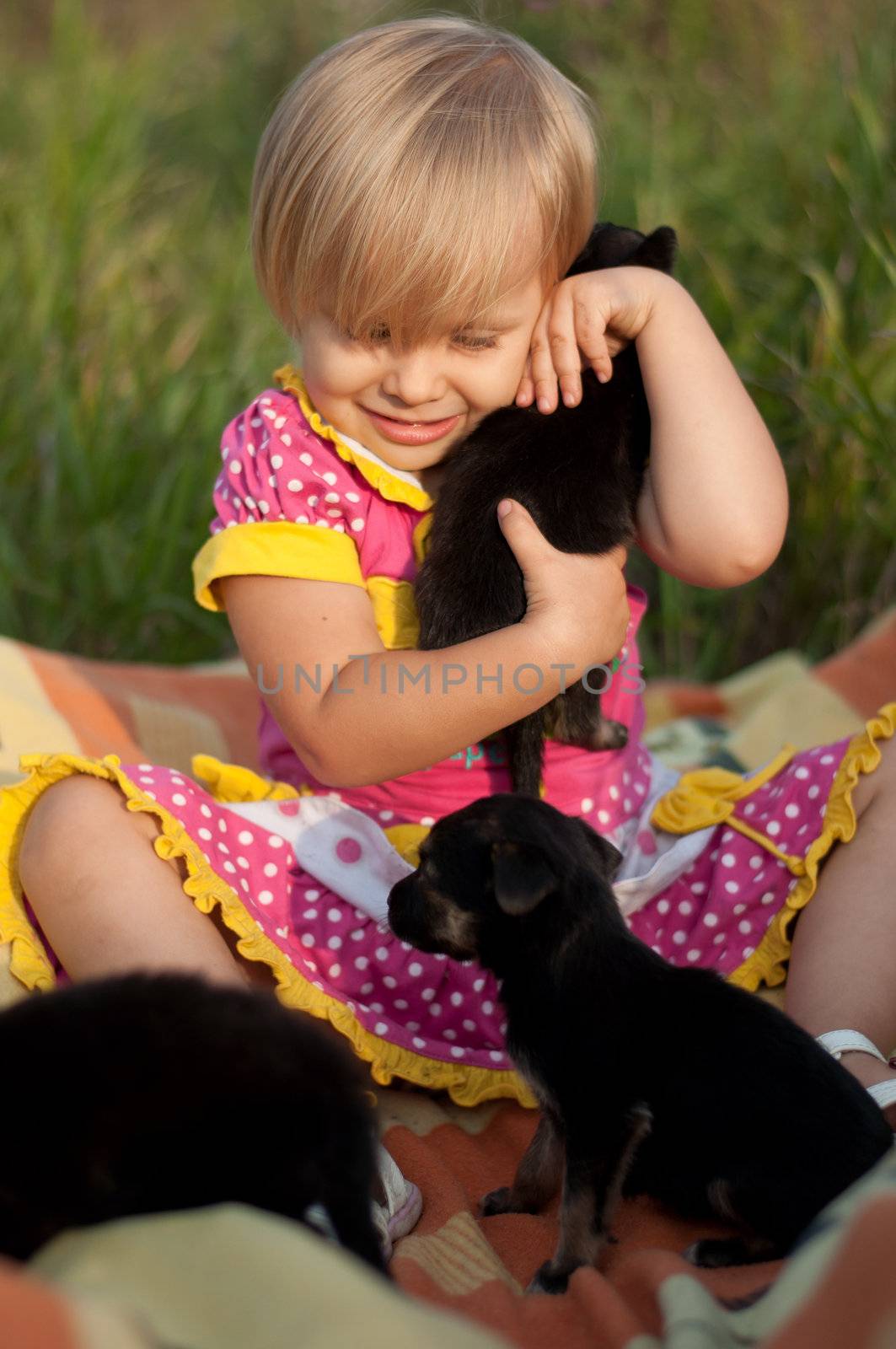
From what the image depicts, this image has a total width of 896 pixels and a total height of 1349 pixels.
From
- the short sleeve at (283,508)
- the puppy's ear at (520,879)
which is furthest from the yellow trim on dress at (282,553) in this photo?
the puppy's ear at (520,879)

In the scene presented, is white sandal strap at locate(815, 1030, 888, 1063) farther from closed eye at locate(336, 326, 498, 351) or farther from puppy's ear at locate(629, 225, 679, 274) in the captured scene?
puppy's ear at locate(629, 225, 679, 274)

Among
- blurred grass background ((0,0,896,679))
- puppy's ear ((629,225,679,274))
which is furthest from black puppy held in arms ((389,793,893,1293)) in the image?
blurred grass background ((0,0,896,679))

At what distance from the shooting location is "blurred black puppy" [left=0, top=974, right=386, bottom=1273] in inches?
60.0

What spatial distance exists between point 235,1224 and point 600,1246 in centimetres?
70

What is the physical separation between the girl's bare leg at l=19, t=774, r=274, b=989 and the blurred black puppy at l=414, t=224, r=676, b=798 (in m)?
0.59

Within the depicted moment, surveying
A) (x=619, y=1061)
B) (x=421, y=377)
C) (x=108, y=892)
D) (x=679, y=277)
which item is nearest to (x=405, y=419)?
(x=421, y=377)

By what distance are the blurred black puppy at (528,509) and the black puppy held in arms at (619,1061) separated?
344 millimetres

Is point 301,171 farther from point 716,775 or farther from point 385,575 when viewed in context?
point 716,775

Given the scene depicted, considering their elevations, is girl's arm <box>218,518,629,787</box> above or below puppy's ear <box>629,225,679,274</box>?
below

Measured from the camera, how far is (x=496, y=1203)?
7.26 feet

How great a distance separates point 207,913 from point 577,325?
4.06 ft

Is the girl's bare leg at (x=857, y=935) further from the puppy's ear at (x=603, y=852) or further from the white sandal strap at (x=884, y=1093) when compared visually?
the puppy's ear at (x=603, y=852)

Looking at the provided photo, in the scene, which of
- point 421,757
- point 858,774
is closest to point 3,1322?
point 421,757

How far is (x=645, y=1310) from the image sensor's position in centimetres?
177
